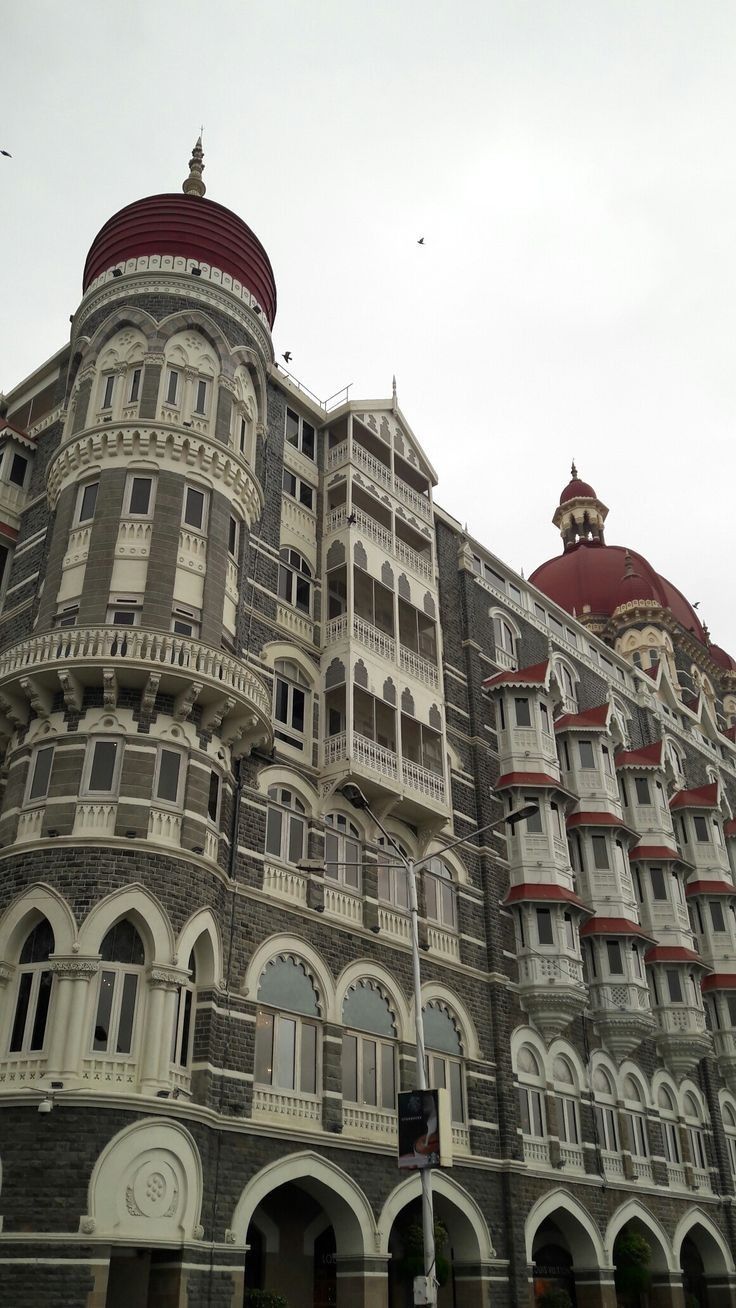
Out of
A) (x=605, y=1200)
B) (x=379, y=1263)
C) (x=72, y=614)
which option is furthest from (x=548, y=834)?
(x=72, y=614)

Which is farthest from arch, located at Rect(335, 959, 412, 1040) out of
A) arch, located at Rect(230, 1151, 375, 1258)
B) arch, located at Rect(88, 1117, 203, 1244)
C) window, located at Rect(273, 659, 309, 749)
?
arch, located at Rect(88, 1117, 203, 1244)

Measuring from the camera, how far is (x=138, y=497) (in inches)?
1174

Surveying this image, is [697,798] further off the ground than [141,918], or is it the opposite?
[697,798]

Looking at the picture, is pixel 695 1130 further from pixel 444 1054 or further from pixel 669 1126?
pixel 444 1054

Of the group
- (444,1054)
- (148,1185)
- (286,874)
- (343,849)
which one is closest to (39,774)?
(286,874)

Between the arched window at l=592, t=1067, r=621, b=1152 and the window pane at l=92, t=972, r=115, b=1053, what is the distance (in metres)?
21.5

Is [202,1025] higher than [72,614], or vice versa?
[72,614]

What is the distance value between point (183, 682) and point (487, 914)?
1507 cm

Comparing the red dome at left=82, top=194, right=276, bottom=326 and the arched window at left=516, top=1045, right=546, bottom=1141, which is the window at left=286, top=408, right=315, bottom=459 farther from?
the arched window at left=516, top=1045, right=546, bottom=1141

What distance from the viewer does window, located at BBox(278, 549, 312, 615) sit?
34.2m

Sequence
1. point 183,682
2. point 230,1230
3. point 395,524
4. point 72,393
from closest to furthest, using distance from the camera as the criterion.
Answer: point 230,1230
point 183,682
point 72,393
point 395,524

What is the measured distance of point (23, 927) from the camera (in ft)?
78.0

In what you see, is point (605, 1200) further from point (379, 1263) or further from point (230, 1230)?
point (230, 1230)

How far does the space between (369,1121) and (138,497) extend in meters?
17.2
